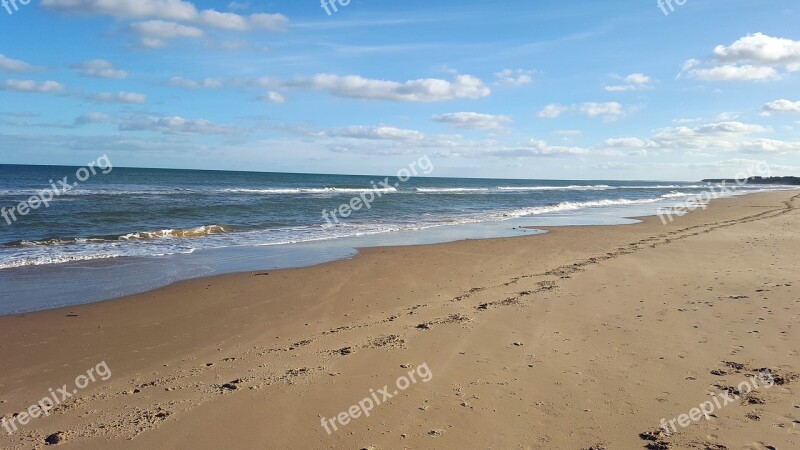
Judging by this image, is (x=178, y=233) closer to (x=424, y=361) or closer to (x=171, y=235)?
(x=171, y=235)

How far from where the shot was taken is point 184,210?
25719 millimetres

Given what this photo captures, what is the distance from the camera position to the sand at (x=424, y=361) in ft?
14.1

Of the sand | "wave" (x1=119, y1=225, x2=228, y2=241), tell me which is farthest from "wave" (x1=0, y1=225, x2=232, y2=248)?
the sand

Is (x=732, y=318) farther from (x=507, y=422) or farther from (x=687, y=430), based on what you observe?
(x=507, y=422)

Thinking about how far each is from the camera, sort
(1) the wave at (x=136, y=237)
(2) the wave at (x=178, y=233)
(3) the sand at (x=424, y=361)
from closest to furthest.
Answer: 1. (3) the sand at (x=424, y=361)
2. (1) the wave at (x=136, y=237)
3. (2) the wave at (x=178, y=233)

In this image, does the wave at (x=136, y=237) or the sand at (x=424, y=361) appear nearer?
the sand at (x=424, y=361)

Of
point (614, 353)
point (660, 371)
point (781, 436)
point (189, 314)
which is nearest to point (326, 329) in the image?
point (189, 314)

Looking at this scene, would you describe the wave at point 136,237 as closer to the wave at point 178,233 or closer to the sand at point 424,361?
the wave at point 178,233

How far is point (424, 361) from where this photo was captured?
5.83 m

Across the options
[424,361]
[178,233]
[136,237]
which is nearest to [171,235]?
[178,233]

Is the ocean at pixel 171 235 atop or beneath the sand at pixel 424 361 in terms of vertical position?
atop

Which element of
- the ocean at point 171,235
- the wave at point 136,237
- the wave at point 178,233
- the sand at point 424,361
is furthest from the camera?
the wave at point 178,233

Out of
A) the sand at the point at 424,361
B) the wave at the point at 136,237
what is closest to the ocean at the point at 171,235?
the wave at the point at 136,237

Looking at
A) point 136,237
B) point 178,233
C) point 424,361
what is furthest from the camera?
point 178,233
